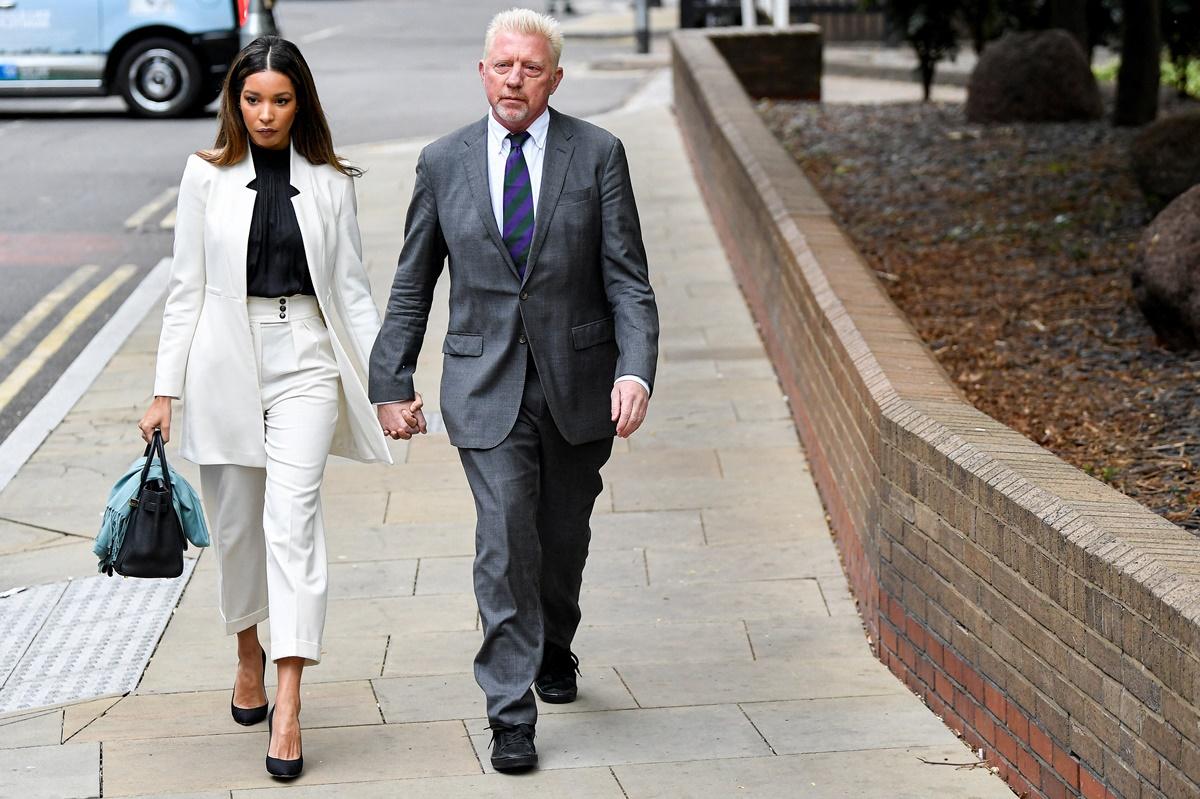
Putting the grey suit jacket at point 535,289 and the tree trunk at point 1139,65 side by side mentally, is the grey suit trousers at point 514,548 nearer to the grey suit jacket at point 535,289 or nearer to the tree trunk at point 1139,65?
the grey suit jacket at point 535,289

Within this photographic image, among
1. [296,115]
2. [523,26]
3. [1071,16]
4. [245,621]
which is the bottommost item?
[245,621]

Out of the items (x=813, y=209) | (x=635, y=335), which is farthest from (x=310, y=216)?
(x=813, y=209)

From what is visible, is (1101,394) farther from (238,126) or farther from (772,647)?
(238,126)

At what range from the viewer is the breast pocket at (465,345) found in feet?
15.4

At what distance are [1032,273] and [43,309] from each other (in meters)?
6.09

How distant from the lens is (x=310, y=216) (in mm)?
Result: 4730

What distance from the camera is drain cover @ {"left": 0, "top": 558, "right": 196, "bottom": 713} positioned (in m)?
5.42

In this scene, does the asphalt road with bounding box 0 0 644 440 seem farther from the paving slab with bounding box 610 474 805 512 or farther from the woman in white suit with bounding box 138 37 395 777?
the woman in white suit with bounding box 138 37 395 777

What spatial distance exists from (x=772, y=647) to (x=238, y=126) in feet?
8.04

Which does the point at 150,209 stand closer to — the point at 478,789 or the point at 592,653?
the point at 592,653

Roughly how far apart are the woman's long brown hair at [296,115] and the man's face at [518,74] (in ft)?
1.53

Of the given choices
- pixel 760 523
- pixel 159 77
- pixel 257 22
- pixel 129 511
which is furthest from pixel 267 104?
pixel 257 22

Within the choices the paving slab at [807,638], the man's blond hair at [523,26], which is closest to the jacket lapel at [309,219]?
the man's blond hair at [523,26]

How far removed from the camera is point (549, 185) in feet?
15.1
